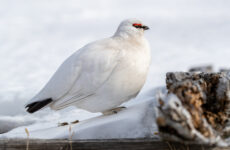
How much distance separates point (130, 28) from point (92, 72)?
2.30ft

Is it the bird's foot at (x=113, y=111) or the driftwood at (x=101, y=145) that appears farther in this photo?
the bird's foot at (x=113, y=111)

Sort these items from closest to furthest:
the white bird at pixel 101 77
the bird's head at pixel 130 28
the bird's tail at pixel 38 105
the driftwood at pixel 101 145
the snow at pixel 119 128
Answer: the driftwood at pixel 101 145
the snow at pixel 119 128
the white bird at pixel 101 77
the bird's tail at pixel 38 105
the bird's head at pixel 130 28

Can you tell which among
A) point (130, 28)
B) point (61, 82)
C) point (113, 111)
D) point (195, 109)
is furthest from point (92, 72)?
point (195, 109)

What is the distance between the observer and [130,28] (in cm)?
329

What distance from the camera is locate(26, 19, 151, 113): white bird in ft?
10.0

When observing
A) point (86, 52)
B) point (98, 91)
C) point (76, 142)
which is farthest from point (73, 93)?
point (76, 142)

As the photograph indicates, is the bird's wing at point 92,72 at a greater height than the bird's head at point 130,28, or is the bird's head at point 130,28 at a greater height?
the bird's head at point 130,28

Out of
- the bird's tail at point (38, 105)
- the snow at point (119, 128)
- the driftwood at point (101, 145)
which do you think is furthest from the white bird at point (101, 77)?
the driftwood at point (101, 145)

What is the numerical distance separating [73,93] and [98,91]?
0.94 feet

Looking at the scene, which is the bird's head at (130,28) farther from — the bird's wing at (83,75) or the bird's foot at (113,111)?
the bird's foot at (113,111)

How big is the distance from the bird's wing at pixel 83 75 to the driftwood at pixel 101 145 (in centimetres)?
61

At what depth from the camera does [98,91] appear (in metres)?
3.06

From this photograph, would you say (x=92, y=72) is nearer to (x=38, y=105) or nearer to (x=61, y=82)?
(x=61, y=82)

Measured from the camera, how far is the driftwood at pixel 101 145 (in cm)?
233
